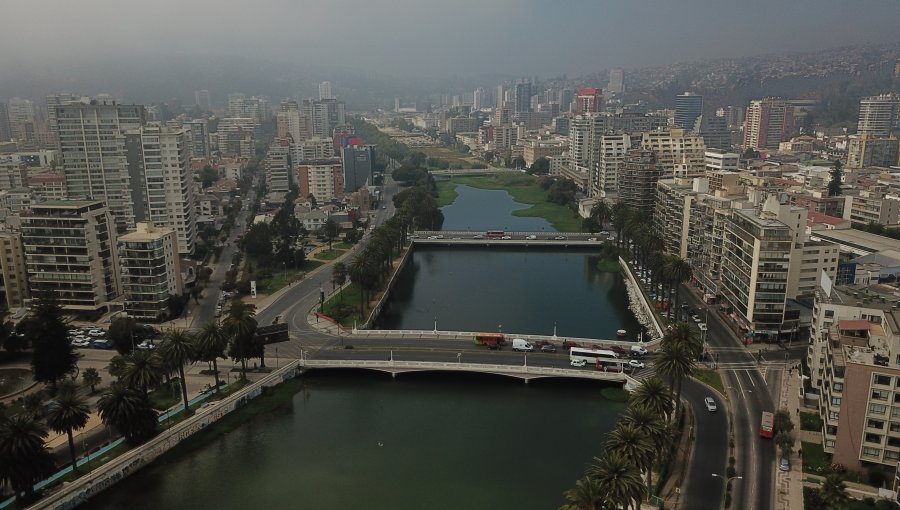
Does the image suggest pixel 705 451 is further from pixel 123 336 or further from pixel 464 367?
pixel 123 336

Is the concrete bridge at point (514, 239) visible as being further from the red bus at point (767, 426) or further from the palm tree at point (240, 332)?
the red bus at point (767, 426)

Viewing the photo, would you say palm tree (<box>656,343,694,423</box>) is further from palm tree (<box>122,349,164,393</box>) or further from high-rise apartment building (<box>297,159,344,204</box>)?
high-rise apartment building (<box>297,159,344,204</box>)

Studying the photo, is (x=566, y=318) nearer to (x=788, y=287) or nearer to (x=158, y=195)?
(x=788, y=287)

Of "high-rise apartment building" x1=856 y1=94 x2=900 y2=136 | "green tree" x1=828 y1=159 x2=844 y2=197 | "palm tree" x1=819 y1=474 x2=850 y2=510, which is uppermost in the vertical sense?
"high-rise apartment building" x1=856 y1=94 x2=900 y2=136

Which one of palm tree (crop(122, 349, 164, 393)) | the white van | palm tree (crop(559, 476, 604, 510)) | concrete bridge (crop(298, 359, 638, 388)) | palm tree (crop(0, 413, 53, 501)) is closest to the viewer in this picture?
palm tree (crop(559, 476, 604, 510))

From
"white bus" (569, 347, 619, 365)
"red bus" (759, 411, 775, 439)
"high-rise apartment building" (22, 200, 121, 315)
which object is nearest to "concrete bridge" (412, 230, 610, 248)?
"high-rise apartment building" (22, 200, 121, 315)

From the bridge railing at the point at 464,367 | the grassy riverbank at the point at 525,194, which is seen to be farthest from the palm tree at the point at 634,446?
the grassy riverbank at the point at 525,194
